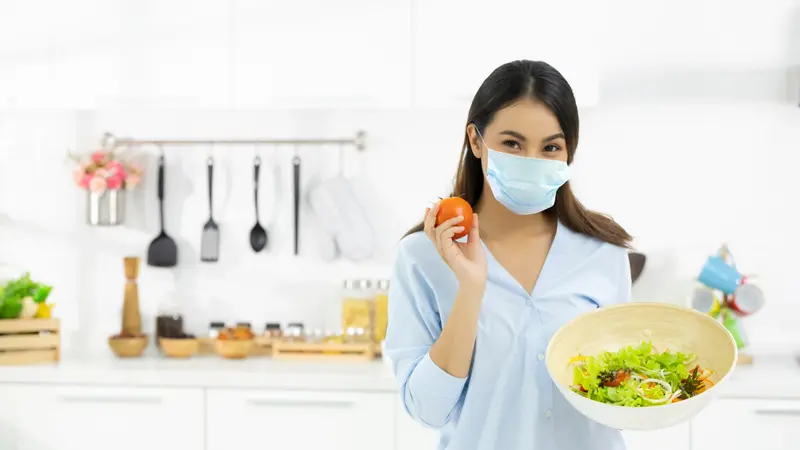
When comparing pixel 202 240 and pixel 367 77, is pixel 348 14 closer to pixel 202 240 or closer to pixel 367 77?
pixel 367 77

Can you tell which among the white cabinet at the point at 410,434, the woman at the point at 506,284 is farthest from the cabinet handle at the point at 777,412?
the woman at the point at 506,284

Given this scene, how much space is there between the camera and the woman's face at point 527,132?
4.75ft

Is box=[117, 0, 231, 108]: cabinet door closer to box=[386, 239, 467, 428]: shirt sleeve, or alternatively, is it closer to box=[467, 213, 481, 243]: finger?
box=[386, 239, 467, 428]: shirt sleeve

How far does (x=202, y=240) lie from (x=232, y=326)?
32 centimetres

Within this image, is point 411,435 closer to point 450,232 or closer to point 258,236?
point 258,236

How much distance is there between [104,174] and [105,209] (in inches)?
5.2

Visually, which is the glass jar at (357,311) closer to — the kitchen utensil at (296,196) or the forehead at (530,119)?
the kitchen utensil at (296,196)

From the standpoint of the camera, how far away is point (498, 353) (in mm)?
1489

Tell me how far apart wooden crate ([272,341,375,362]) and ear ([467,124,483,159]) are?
1669 mm

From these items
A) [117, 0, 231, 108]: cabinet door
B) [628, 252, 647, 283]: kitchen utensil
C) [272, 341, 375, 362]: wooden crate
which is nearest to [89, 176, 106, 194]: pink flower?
[117, 0, 231, 108]: cabinet door

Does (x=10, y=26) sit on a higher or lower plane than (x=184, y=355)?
higher

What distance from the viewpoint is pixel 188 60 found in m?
3.05

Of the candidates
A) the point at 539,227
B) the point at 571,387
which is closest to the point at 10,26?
the point at 539,227

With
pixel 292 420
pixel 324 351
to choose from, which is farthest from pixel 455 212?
pixel 324 351
